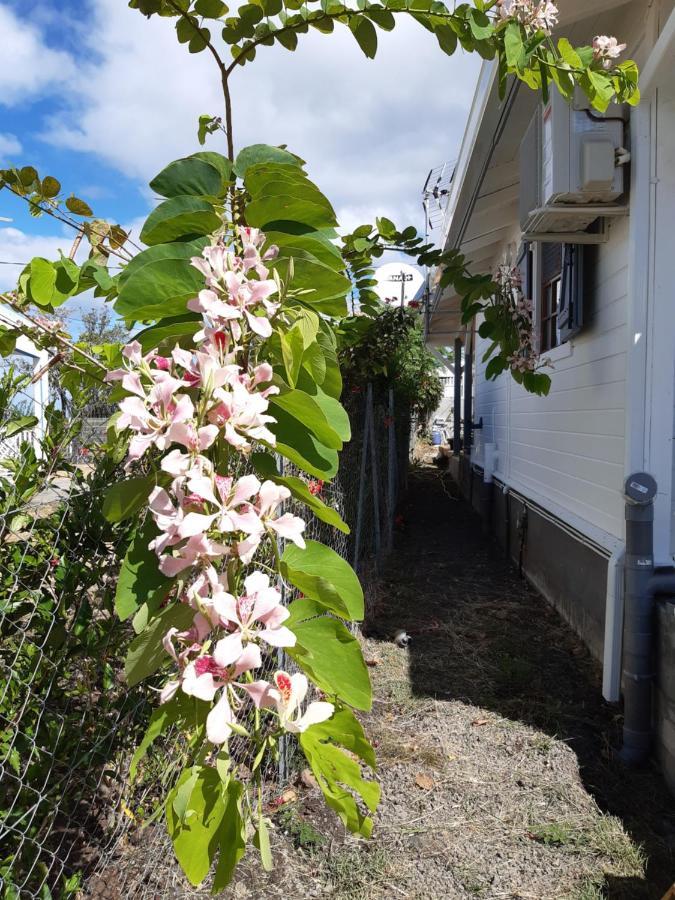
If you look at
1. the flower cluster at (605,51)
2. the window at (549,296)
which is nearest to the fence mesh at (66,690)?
the flower cluster at (605,51)

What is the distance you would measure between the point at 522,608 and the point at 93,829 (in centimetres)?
419

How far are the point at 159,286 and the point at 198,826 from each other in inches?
32.4

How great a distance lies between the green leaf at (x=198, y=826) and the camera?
0.87 m

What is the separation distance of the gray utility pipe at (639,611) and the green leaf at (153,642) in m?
2.90

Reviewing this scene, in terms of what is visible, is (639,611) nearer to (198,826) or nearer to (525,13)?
(525,13)

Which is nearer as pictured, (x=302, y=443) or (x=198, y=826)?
(x=198, y=826)

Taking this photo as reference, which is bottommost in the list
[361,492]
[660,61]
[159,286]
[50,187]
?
[361,492]

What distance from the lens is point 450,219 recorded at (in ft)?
22.5

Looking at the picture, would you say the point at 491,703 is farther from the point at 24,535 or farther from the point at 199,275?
the point at 199,275

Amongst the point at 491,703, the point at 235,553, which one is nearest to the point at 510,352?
the point at 491,703

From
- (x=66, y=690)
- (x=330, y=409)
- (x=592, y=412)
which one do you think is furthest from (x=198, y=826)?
(x=592, y=412)

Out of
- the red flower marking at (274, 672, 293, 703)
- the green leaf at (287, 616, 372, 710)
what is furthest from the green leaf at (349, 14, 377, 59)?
the red flower marking at (274, 672, 293, 703)

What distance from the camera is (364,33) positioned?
1700 millimetres

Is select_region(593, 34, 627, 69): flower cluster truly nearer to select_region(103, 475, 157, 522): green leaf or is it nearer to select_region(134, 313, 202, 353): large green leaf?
select_region(134, 313, 202, 353): large green leaf
